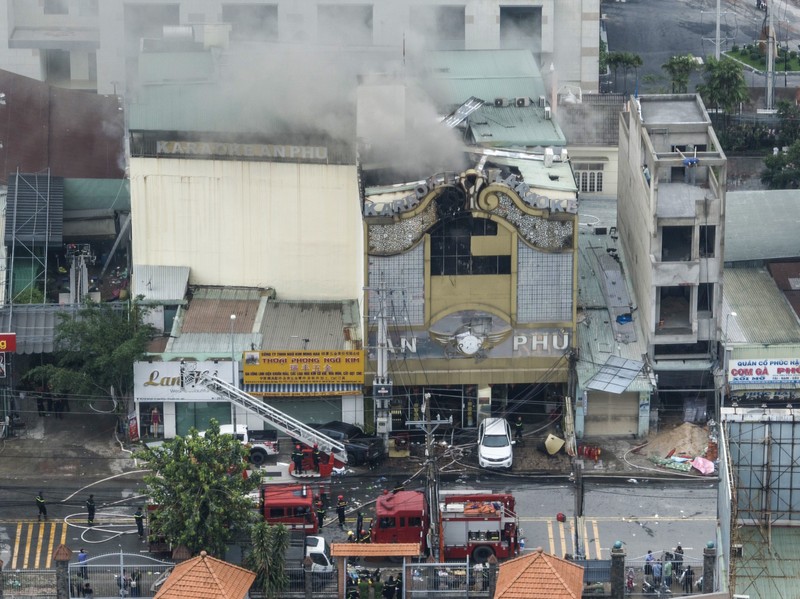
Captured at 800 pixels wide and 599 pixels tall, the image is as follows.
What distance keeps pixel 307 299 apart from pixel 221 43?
13110 mm

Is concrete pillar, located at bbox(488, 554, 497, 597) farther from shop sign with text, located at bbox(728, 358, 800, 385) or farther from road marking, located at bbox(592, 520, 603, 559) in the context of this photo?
shop sign with text, located at bbox(728, 358, 800, 385)

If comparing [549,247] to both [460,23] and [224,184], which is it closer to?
[224,184]

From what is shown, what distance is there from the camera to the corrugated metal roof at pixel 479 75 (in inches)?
4112

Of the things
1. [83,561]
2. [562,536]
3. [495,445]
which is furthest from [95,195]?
[562,536]

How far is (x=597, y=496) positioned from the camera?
89438 millimetres

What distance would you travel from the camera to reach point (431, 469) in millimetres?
88250

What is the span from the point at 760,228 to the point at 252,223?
73.9 feet

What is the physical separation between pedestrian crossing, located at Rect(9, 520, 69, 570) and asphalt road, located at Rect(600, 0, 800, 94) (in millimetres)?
54987

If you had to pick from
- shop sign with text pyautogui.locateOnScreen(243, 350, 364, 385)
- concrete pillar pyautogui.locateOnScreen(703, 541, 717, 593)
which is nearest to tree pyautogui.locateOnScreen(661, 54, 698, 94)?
shop sign with text pyautogui.locateOnScreen(243, 350, 364, 385)

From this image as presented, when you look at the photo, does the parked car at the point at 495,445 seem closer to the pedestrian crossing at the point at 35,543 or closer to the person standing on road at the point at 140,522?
the person standing on road at the point at 140,522

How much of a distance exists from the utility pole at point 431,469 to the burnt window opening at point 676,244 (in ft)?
36.7

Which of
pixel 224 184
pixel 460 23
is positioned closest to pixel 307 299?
pixel 224 184

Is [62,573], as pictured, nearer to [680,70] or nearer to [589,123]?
[589,123]

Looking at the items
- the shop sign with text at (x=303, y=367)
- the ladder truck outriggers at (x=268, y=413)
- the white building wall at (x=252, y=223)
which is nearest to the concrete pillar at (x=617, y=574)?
the ladder truck outriggers at (x=268, y=413)
